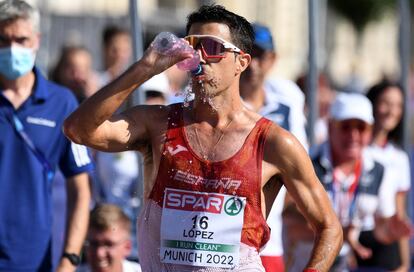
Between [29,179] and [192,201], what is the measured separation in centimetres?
158

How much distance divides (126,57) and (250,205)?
22.4 ft

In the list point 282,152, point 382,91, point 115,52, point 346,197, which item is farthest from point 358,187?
point 115,52

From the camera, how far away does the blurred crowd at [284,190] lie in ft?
25.1

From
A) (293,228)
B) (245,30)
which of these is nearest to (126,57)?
(293,228)

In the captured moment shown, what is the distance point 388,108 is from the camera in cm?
1011

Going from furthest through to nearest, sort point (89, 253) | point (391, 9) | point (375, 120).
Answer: point (391, 9) < point (375, 120) < point (89, 253)

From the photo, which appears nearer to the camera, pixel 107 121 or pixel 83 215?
pixel 107 121

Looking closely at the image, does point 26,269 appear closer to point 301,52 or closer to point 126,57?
point 126,57

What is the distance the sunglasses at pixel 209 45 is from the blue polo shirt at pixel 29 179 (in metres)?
1.64

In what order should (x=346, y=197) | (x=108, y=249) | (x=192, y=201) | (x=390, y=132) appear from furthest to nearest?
1. (x=390, y=132)
2. (x=346, y=197)
3. (x=108, y=249)
4. (x=192, y=201)

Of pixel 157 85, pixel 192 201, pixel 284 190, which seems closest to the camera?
pixel 192 201

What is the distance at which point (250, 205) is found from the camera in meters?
5.63

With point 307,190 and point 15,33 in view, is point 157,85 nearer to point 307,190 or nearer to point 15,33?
point 15,33

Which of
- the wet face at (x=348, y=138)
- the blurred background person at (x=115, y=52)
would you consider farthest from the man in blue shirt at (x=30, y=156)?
the blurred background person at (x=115, y=52)
